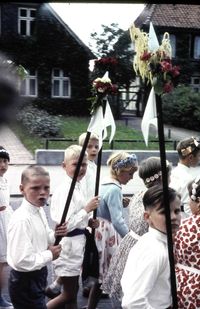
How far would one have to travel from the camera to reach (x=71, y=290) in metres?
2.96

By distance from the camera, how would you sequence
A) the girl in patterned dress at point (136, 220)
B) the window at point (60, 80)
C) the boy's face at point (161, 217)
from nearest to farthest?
1. the boy's face at point (161, 217)
2. the girl in patterned dress at point (136, 220)
3. the window at point (60, 80)

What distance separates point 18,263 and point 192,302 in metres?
0.80

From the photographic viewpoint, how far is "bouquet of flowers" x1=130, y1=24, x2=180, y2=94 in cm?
170

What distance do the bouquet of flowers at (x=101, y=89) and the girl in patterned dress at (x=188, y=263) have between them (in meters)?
0.76

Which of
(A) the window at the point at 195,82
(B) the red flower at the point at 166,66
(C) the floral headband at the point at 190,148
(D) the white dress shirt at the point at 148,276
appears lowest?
(D) the white dress shirt at the point at 148,276

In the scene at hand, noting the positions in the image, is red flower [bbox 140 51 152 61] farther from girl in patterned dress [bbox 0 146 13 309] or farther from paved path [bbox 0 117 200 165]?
girl in patterned dress [bbox 0 146 13 309]

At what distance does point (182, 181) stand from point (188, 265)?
1.59 m

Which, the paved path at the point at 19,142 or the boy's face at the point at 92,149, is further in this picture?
the boy's face at the point at 92,149

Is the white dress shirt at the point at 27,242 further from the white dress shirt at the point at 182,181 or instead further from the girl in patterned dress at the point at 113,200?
the white dress shirt at the point at 182,181

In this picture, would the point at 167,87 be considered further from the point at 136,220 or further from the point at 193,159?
the point at 193,159

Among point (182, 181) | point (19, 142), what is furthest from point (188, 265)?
point (182, 181)

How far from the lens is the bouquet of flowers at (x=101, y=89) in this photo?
235 cm

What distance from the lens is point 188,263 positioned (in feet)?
6.68

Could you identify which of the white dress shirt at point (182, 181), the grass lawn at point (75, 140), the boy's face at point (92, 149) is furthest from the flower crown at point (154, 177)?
the grass lawn at point (75, 140)
